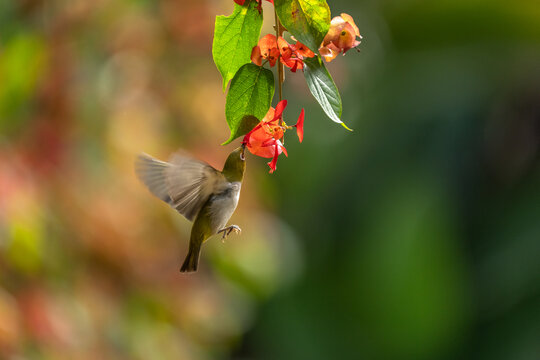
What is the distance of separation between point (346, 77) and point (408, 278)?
1185 millimetres

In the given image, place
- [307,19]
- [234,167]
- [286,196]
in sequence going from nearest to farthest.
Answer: [307,19] < [234,167] < [286,196]

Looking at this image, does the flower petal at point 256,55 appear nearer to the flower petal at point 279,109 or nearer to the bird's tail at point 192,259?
the flower petal at point 279,109

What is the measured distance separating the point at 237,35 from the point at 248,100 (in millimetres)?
60

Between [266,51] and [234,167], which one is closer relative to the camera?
[266,51]

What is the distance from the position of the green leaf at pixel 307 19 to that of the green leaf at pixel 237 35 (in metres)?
0.05

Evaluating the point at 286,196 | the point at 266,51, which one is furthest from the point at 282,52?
the point at 286,196

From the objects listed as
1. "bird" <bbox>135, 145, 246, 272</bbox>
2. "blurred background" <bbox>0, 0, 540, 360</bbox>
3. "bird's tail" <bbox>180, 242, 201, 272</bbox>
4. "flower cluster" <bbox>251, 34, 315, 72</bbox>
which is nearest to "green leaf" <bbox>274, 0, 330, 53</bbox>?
"flower cluster" <bbox>251, 34, 315, 72</bbox>

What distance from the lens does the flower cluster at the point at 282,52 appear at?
1.79 feet

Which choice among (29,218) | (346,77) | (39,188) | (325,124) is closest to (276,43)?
(29,218)

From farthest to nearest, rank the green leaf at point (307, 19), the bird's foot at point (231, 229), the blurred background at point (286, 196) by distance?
the blurred background at point (286, 196) → the bird's foot at point (231, 229) → the green leaf at point (307, 19)

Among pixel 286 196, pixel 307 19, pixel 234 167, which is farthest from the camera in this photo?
pixel 286 196

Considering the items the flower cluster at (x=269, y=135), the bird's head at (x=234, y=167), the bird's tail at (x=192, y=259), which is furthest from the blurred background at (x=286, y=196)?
the flower cluster at (x=269, y=135)

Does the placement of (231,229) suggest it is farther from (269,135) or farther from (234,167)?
(269,135)

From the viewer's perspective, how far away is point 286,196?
4148 millimetres
